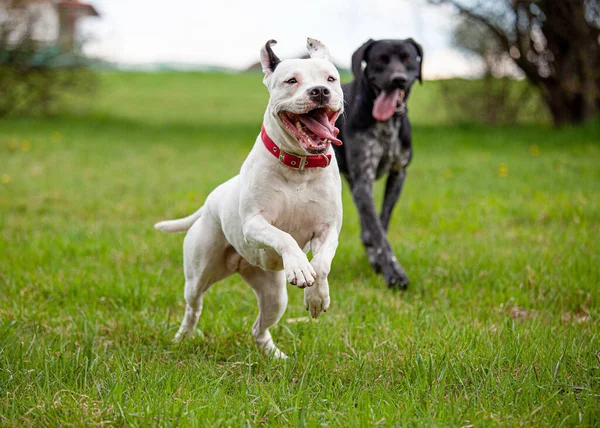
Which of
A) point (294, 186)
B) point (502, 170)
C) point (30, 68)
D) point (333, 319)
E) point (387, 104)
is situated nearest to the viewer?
point (294, 186)

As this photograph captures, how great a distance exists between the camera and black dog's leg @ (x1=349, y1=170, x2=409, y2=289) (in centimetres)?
533

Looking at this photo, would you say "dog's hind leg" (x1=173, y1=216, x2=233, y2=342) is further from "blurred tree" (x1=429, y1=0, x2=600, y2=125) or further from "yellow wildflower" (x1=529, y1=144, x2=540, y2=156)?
"blurred tree" (x1=429, y1=0, x2=600, y2=125)

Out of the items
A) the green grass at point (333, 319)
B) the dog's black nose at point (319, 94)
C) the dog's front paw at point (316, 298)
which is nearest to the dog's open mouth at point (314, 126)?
the dog's black nose at point (319, 94)

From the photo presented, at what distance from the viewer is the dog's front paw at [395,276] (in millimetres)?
5195

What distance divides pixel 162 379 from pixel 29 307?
1.63 meters

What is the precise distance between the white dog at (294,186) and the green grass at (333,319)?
49 cm

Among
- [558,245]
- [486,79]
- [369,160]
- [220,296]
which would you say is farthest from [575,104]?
[220,296]

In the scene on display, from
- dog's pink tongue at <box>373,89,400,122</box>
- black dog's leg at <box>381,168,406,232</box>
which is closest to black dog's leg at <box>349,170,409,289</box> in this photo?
black dog's leg at <box>381,168,406,232</box>

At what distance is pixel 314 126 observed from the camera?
3.27 metres

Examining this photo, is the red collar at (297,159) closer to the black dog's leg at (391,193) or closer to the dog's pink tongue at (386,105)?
the dog's pink tongue at (386,105)

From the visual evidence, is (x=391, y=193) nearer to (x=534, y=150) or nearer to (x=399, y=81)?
(x=399, y=81)

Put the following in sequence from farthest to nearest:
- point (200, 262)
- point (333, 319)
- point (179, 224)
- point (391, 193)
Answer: point (391, 193) → point (333, 319) → point (179, 224) → point (200, 262)

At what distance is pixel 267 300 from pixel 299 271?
38.2 inches

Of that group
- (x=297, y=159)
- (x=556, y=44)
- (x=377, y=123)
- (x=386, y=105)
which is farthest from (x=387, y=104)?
(x=556, y=44)
